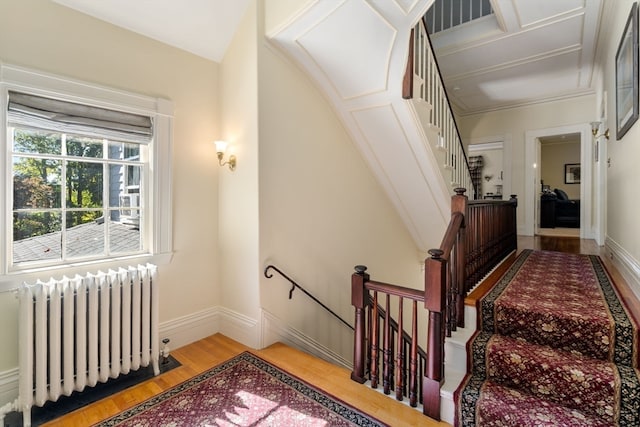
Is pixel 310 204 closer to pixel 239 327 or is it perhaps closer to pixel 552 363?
pixel 239 327

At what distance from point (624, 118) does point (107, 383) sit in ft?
14.6

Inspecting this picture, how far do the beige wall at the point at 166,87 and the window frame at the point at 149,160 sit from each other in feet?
0.23

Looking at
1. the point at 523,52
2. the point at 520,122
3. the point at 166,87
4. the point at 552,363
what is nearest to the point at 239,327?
the point at 166,87

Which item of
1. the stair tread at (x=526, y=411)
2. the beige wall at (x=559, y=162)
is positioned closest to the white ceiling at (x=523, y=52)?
the stair tread at (x=526, y=411)

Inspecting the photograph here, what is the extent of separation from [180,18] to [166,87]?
1.80 feet

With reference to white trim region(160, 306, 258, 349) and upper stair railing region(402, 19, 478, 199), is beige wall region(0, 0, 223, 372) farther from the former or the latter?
upper stair railing region(402, 19, 478, 199)

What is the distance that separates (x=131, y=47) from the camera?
2.46 meters

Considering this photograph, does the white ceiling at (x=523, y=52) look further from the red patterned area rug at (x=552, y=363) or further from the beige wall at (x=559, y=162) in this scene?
the beige wall at (x=559, y=162)

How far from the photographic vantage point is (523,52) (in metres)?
4.30

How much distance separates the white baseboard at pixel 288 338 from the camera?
2.71 meters

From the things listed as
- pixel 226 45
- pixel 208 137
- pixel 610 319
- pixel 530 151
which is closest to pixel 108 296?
pixel 208 137

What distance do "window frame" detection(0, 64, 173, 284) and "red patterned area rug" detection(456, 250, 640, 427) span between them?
7.94ft

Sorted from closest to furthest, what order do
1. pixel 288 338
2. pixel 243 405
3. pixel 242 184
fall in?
1. pixel 243 405
2. pixel 242 184
3. pixel 288 338

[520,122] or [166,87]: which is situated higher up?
[520,122]
